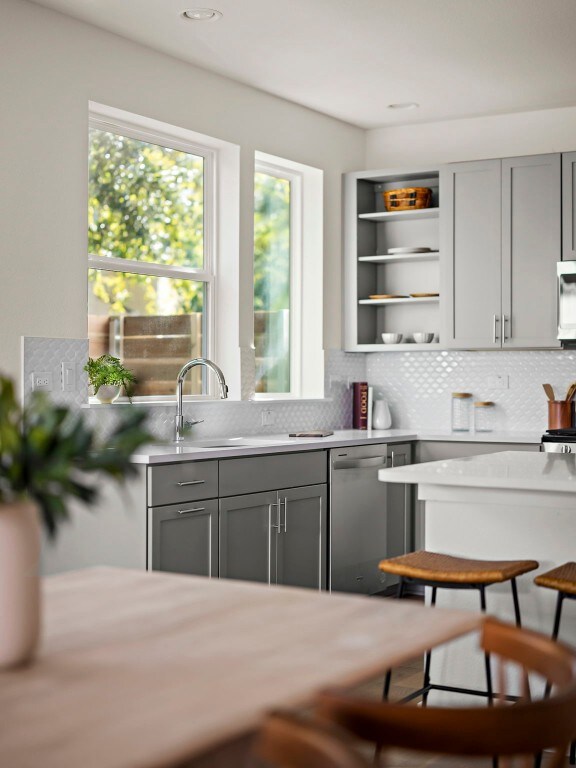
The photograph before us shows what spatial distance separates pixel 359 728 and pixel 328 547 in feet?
13.1

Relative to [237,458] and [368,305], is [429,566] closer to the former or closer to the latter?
[237,458]

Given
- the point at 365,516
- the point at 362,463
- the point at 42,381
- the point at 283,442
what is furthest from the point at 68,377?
the point at 365,516

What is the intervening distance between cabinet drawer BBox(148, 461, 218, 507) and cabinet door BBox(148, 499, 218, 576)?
0.11ft

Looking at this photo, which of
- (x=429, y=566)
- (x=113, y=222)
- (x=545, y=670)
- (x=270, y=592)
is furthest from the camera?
(x=113, y=222)

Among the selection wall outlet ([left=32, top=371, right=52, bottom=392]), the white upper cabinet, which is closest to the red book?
the white upper cabinet

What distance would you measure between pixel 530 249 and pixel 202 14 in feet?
7.69

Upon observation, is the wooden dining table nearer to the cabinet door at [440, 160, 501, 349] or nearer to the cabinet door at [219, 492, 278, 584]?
the cabinet door at [219, 492, 278, 584]

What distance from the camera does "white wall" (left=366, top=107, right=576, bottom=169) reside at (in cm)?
623

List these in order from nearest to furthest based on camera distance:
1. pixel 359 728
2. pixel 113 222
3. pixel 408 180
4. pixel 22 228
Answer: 1. pixel 359 728
2. pixel 22 228
3. pixel 113 222
4. pixel 408 180

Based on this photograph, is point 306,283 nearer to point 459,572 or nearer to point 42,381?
point 42,381

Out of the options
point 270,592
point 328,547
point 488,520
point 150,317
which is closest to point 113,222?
point 150,317

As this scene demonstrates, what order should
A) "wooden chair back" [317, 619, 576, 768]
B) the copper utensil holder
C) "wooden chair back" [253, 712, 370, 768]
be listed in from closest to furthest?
1. "wooden chair back" [253, 712, 370, 768]
2. "wooden chair back" [317, 619, 576, 768]
3. the copper utensil holder

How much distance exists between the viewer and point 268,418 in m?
5.85

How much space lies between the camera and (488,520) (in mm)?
3512
